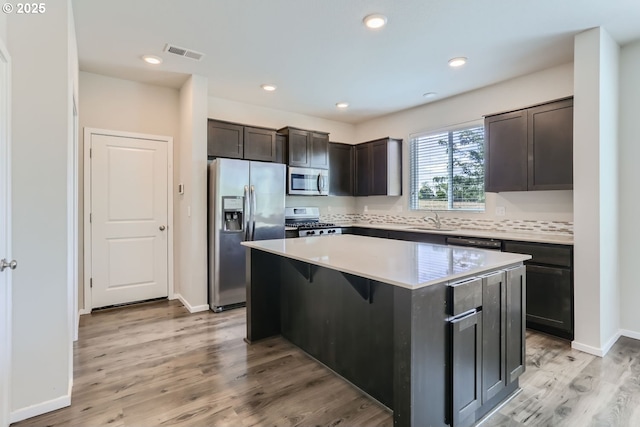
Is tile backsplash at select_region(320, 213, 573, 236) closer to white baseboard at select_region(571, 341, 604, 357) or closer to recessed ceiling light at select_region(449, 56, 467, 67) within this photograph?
white baseboard at select_region(571, 341, 604, 357)

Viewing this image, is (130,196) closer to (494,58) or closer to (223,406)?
(223,406)

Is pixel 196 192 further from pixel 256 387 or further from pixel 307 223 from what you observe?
pixel 256 387

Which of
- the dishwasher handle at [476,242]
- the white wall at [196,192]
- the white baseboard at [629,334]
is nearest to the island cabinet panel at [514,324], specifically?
the dishwasher handle at [476,242]

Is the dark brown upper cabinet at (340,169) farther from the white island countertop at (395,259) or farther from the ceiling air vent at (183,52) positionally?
the white island countertop at (395,259)

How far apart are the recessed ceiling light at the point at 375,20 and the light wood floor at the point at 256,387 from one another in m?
2.76

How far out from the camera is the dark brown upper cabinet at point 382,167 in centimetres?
518

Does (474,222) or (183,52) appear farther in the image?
(474,222)

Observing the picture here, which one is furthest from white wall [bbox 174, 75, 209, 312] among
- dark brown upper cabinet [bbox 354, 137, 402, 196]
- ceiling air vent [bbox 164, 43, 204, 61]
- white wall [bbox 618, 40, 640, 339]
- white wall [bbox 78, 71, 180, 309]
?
white wall [bbox 618, 40, 640, 339]

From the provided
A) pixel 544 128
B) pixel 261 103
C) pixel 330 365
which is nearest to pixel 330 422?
pixel 330 365

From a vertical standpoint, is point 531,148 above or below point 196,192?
above

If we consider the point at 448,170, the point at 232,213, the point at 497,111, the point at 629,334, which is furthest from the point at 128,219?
the point at 629,334

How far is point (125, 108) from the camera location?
3979mm

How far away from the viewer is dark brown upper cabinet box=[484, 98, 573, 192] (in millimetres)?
3160

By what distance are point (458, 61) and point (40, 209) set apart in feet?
12.3
